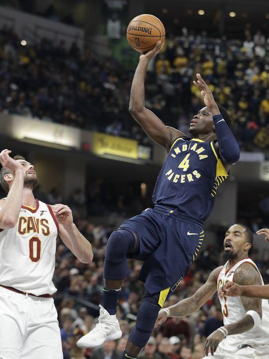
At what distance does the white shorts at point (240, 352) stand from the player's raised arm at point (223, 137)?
220 cm

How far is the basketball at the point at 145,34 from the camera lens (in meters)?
6.77

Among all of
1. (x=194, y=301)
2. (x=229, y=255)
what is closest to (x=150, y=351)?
(x=194, y=301)

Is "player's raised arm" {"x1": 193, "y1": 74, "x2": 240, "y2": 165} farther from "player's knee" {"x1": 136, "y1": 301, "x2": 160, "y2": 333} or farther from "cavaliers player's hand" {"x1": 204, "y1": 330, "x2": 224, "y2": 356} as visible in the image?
"cavaliers player's hand" {"x1": 204, "y1": 330, "x2": 224, "y2": 356}

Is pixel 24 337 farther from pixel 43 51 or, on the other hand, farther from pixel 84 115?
pixel 43 51

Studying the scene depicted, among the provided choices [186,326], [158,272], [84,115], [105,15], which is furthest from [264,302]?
[105,15]

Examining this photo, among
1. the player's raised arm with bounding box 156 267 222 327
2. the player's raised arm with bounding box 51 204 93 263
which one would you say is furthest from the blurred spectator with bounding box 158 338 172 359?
the player's raised arm with bounding box 51 204 93 263

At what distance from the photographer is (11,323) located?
5934 millimetres

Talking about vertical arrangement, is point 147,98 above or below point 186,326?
above

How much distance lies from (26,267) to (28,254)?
11cm

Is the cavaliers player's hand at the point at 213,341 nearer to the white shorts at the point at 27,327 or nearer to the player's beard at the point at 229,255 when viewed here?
the player's beard at the point at 229,255

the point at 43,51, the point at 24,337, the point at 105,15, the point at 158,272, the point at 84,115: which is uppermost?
the point at 105,15

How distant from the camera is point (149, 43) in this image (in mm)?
6789

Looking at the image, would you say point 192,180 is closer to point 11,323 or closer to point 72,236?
point 72,236

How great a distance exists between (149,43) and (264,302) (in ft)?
9.96
